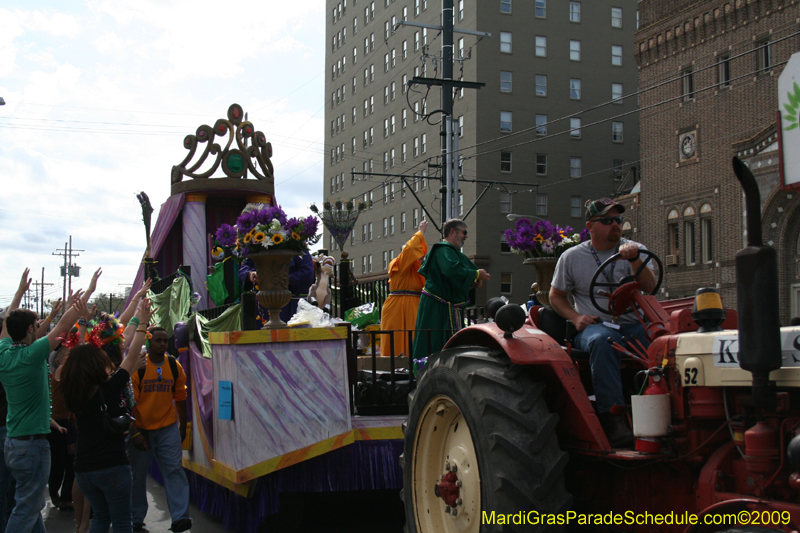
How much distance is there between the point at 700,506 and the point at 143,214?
40.9 ft

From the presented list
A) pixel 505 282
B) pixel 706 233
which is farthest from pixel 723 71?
pixel 505 282

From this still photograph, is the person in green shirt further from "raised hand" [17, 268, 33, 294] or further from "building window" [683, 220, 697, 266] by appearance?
"building window" [683, 220, 697, 266]

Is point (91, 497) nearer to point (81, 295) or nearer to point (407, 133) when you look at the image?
point (81, 295)

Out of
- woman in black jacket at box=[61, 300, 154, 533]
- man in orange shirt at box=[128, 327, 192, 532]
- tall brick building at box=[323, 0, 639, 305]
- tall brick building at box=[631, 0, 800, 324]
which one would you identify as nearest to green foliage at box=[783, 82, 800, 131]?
tall brick building at box=[631, 0, 800, 324]

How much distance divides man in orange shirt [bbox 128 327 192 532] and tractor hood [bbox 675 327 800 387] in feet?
16.0

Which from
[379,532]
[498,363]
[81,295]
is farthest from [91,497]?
[498,363]

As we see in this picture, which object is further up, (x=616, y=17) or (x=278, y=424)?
(x=616, y=17)

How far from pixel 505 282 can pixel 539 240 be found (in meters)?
43.7

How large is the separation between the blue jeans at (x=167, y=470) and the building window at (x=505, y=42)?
5019 cm

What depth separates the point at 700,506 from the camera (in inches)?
129

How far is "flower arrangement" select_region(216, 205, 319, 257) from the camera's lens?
24.3 feet

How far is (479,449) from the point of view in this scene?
3.88 m

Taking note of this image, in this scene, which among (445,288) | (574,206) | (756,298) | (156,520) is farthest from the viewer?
(574,206)

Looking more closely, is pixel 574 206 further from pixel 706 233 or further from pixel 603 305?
pixel 603 305
